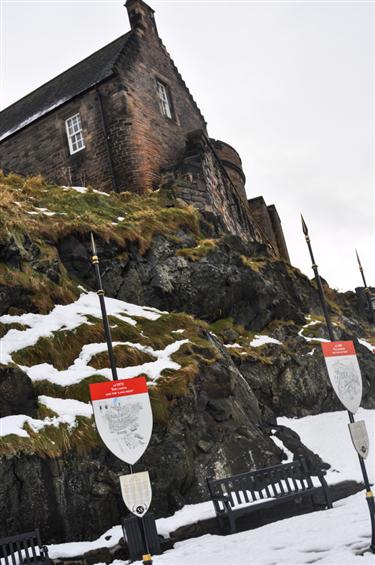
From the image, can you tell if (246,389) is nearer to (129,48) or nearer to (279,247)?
(129,48)

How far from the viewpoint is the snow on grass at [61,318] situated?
10828 millimetres

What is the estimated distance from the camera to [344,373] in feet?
28.3

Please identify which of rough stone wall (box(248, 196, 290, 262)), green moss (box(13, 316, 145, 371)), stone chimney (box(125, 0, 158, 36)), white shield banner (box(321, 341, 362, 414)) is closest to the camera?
white shield banner (box(321, 341, 362, 414))

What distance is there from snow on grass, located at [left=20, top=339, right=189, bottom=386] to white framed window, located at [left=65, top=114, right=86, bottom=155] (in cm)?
1365

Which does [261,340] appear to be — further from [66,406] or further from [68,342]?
[66,406]

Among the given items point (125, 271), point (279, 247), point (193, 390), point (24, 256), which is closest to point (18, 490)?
point (193, 390)

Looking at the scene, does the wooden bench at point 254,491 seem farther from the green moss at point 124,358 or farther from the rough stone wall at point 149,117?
the rough stone wall at point 149,117

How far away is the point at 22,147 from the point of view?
82.8 feet

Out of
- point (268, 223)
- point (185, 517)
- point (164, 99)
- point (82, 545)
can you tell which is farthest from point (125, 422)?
point (268, 223)

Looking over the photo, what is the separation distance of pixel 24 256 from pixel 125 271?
3.53 m

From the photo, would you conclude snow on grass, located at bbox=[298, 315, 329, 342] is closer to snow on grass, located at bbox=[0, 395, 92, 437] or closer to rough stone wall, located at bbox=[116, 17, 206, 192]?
rough stone wall, located at bbox=[116, 17, 206, 192]

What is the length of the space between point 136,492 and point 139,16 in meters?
23.7

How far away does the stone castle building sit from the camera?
2241 cm

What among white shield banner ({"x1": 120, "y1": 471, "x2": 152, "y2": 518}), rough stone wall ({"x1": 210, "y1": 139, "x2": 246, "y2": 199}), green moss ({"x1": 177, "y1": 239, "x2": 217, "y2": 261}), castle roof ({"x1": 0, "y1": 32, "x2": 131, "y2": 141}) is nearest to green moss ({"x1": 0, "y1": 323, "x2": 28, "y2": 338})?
white shield banner ({"x1": 120, "y1": 471, "x2": 152, "y2": 518})
